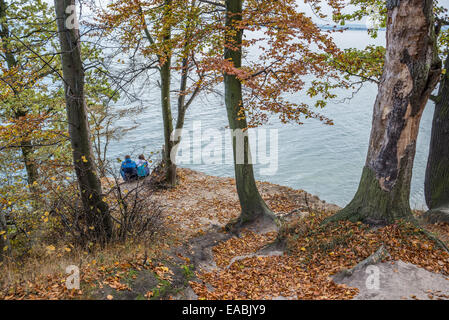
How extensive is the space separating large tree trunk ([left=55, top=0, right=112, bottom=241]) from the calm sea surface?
888 cm

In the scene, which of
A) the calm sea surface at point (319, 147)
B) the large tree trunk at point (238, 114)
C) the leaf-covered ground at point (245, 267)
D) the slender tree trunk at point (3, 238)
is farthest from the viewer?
the calm sea surface at point (319, 147)

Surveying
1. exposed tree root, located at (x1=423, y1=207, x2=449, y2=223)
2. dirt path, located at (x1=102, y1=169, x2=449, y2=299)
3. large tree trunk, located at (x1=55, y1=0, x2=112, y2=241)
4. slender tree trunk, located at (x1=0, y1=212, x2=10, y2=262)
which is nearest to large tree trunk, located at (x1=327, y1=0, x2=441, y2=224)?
dirt path, located at (x1=102, y1=169, x2=449, y2=299)

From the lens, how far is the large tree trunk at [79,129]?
5910 mm

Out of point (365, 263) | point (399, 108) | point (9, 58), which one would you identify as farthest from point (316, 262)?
point (9, 58)

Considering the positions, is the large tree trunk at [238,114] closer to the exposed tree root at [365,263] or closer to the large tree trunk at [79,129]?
the large tree trunk at [79,129]

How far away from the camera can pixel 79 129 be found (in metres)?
6.25

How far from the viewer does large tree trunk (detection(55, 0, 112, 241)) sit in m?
5.91

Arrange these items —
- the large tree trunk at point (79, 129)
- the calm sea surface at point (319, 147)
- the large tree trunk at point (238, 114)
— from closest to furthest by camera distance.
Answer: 1. the large tree trunk at point (79, 129)
2. the large tree trunk at point (238, 114)
3. the calm sea surface at point (319, 147)

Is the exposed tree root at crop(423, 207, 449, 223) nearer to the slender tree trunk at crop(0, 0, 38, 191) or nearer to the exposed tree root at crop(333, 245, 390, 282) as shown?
the exposed tree root at crop(333, 245, 390, 282)

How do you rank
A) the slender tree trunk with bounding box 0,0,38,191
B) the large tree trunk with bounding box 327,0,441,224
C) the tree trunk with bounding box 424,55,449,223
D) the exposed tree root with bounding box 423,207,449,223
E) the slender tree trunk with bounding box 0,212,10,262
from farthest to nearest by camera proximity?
the slender tree trunk with bounding box 0,0,38,191 < the tree trunk with bounding box 424,55,449,223 < the exposed tree root with bounding box 423,207,449,223 < the slender tree trunk with bounding box 0,212,10,262 < the large tree trunk with bounding box 327,0,441,224

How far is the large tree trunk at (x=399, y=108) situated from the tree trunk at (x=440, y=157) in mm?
4084

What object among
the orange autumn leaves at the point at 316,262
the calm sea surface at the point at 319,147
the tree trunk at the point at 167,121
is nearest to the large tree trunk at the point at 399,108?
the orange autumn leaves at the point at 316,262

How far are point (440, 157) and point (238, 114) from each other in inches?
233
